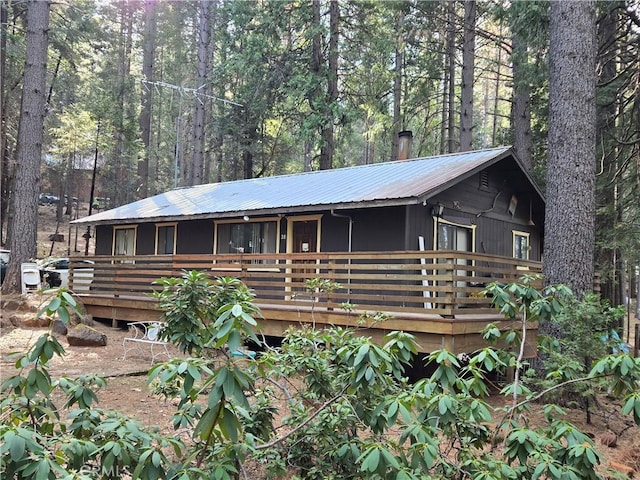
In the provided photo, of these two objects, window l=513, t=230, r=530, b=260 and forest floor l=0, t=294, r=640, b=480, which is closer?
forest floor l=0, t=294, r=640, b=480

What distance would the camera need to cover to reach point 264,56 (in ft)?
59.7

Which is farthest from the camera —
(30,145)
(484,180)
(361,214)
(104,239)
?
(104,239)

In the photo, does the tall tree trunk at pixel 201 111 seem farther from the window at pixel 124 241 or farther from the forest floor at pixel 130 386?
the forest floor at pixel 130 386

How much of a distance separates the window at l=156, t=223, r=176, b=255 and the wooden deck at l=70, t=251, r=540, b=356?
1.17m

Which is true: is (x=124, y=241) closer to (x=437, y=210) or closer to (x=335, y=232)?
(x=335, y=232)

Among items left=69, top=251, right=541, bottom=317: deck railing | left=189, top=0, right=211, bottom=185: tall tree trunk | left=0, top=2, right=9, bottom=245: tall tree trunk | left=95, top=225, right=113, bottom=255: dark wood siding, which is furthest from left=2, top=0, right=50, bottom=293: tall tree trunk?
left=189, top=0, right=211, bottom=185: tall tree trunk

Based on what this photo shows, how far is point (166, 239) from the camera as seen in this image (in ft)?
44.8

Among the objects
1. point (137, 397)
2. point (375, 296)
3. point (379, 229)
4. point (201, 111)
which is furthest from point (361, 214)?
point (201, 111)

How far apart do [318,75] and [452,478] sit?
1700 centimetres

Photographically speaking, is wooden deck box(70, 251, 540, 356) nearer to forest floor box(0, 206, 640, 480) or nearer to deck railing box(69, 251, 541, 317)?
deck railing box(69, 251, 541, 317)

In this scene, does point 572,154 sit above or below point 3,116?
below

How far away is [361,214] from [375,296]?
2509 mm

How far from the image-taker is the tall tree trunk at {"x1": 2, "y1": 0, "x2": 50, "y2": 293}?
41.1ft

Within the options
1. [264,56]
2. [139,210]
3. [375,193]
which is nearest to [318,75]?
[264,56]
